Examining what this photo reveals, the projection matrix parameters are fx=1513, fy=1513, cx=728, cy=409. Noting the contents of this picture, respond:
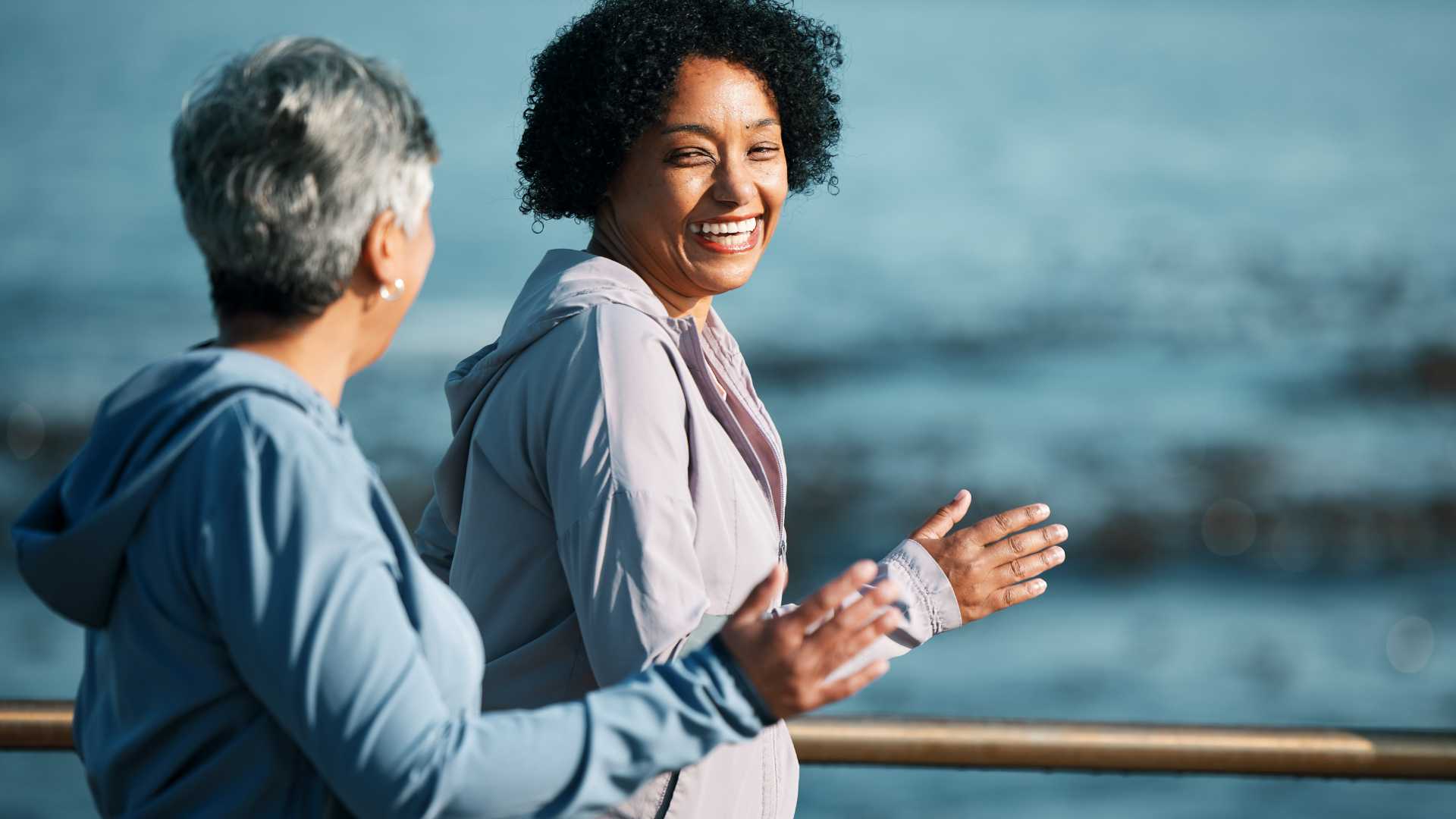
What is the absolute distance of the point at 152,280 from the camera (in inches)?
719

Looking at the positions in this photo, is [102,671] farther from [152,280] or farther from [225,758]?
[152,280]

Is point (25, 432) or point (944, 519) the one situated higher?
point (944, 519)

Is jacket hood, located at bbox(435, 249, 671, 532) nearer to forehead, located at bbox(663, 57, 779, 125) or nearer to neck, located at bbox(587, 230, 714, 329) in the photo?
neck, located at bbox(587, 230, 714, 329)

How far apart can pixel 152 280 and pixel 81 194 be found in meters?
2.21

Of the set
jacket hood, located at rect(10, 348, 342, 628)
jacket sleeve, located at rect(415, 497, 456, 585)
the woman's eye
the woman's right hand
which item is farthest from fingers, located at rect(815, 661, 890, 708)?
the woman's eye

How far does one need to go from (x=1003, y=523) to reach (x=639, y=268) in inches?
26.5

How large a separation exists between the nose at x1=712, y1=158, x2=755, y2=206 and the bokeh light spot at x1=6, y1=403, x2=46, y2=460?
13.9 meters

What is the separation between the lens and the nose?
226cm

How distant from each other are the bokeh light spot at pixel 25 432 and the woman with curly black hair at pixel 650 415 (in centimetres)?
1371

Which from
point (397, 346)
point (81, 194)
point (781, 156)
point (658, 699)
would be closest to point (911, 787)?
point (781, 156)

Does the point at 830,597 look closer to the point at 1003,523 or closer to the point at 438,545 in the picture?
the point at 1003,523

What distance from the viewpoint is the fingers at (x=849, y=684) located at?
1438mm

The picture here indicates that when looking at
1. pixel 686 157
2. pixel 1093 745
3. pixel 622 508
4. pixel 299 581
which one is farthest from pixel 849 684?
pixel 1093 745

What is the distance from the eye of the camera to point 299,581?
1.25m
